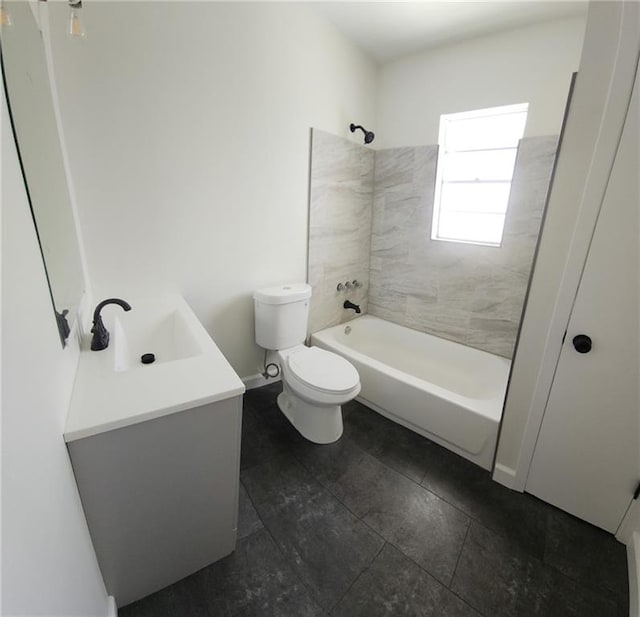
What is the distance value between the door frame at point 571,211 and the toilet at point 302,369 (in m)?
0.83

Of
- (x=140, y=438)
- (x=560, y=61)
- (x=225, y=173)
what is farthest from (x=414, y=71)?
(x=140, y=438)

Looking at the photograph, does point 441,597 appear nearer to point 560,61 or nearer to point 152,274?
point 152,274

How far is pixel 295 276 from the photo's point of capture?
2406 millimetres

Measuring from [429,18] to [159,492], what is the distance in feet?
9.32

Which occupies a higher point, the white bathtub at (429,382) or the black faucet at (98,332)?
the black faucet at (98,332)

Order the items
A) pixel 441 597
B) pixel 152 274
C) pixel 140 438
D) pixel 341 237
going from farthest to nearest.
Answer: pixel 341 237 → pixel 152 274 → pixel 441 597 → pixel 140 438

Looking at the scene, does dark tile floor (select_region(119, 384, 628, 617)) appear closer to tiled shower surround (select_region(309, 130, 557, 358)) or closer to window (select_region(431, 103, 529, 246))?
tiled shower surround (select_region(309, 130, 557, 358))

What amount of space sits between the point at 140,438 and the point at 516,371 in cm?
156

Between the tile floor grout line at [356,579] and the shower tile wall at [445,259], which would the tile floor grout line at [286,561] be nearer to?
the tile floor grout line at [356,579]

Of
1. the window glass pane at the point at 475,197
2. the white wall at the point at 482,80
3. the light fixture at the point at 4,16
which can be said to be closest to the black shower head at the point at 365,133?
the white wall at the point at 482,80

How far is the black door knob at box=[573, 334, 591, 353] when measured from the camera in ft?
4.17

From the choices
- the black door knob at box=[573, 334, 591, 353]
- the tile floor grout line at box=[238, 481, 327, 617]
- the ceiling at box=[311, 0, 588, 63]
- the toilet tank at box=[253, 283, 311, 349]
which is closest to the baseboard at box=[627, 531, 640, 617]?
the black door knob at box=[573, 334, 591, 353]

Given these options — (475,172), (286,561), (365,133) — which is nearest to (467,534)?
(286,561)

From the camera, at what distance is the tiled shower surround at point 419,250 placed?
2.14 metres
